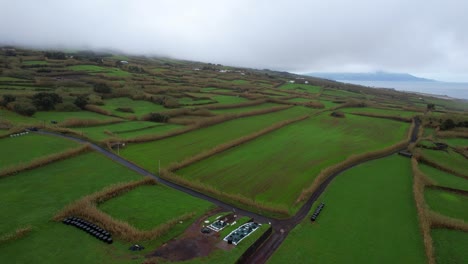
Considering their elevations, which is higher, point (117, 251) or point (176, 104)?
point (176, 104)

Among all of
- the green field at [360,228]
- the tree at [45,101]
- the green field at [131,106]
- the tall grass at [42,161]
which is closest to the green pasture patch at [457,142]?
the green field at [360,228]

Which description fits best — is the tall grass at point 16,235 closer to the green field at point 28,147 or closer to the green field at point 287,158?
the green field at point 28,147

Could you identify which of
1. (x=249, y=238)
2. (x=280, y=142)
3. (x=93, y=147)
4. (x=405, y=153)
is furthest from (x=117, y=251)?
(x=405, y=153)

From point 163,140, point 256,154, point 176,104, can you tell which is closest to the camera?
point 256,154

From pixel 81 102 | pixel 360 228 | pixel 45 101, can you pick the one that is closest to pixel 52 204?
pixel 360 228

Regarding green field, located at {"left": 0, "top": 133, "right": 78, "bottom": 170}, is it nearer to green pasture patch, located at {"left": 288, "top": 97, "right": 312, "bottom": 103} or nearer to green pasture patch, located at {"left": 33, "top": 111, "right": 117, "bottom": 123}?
green pasture patch, located at {"left": 33, "top": 111, "right": 117, "bottom": 123}

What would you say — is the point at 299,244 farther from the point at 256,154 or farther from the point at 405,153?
the point at 405,153
